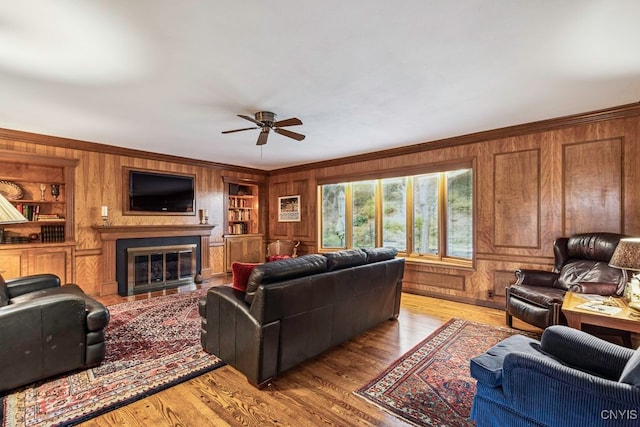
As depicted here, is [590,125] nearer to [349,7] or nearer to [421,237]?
[421,237]

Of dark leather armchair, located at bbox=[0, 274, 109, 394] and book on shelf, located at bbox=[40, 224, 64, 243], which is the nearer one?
dark leather armchair, located at bbox=[0, 274, 109, 394]

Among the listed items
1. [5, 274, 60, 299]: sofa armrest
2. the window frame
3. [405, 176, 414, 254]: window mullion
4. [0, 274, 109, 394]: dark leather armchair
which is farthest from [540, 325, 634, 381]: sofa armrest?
[5, 274, 60, 299]: sofa armrest

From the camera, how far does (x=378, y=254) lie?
3.44 metres

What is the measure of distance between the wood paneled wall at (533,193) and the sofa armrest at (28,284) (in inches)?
198

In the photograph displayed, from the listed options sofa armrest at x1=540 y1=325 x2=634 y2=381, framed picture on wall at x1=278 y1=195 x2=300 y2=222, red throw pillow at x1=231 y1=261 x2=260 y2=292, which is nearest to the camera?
sofa armrest at x1=540 y1=325 x2=634 y2=381

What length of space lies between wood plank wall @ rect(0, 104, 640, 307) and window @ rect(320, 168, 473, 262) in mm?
259

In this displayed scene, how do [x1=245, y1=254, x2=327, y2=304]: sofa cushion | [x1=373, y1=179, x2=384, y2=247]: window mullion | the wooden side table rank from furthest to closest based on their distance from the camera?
[x1=373, y1=179, x2=384, y2=247]: window mullion → [x1=245, y1=254, x2=327, y2=304]: sofa cushion → the wooden side table

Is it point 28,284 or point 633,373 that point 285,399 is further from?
point 28,284

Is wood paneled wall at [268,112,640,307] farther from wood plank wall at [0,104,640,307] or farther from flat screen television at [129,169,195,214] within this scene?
flat screen television at [129,169,195,214]

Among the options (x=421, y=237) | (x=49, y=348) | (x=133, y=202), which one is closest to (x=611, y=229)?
(x=421, y=237)

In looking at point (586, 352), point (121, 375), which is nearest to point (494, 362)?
point (586, 352)

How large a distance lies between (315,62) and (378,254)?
2.11 metres

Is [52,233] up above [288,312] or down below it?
above

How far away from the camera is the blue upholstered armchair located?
1.20m
